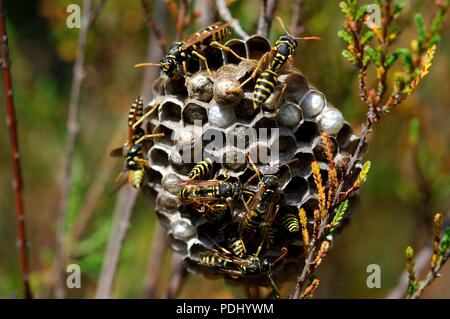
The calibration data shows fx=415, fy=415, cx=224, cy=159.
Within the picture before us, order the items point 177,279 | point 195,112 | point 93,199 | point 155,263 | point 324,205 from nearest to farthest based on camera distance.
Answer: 1. point 324,205
2. point 195,112
3. point 177,279
4. point 155,263
5. point 93,199

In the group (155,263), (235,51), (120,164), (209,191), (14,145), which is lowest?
(155,263)

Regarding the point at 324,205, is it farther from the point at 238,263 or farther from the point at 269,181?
the point at 238,263

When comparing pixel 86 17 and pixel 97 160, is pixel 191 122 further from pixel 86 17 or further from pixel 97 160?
pixel 97 160

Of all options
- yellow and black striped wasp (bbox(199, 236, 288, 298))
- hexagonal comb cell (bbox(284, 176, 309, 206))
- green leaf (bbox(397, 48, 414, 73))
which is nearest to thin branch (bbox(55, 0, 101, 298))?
yellow and black striped wasp (bbox(199, 236, 288, 298))

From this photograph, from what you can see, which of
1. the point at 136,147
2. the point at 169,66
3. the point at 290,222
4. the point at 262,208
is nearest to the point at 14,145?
the point at 136,147

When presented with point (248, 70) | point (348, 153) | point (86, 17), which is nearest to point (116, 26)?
point (86, 17)

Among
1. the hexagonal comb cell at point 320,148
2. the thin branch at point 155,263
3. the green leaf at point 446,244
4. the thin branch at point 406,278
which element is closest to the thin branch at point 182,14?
the hexagonal comb cell at point 320,148
